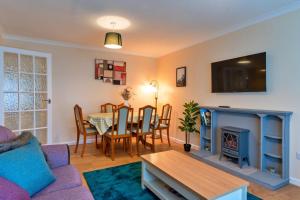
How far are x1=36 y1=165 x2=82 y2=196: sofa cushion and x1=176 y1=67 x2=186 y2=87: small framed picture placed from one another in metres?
3.23

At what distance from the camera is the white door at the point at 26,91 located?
340cm

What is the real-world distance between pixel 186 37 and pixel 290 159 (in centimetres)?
A: 267

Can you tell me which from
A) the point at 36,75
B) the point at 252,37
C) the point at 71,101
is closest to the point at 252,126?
the point at 252,37

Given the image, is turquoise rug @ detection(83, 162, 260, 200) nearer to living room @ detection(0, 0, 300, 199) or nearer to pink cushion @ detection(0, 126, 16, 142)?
living room @ detection(0, 0, 300, 199)

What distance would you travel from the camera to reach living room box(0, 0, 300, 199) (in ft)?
8.00

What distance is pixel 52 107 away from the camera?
4.08 m

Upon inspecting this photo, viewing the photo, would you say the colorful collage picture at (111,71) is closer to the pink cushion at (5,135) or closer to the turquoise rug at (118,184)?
the turquoise rug at (118,184)

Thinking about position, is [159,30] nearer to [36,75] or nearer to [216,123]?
[216,123]

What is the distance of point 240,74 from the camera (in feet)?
10.0

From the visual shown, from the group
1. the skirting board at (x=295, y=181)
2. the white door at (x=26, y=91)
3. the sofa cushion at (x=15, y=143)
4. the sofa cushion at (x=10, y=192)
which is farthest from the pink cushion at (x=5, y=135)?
the skirting board at (x=295, y=181)

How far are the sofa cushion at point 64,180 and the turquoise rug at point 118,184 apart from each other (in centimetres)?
58

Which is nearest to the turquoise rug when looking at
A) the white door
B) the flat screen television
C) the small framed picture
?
the flat screen television

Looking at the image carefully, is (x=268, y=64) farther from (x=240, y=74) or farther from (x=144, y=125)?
(x=144, y=125)

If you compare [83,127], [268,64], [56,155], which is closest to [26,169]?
[56,155]
